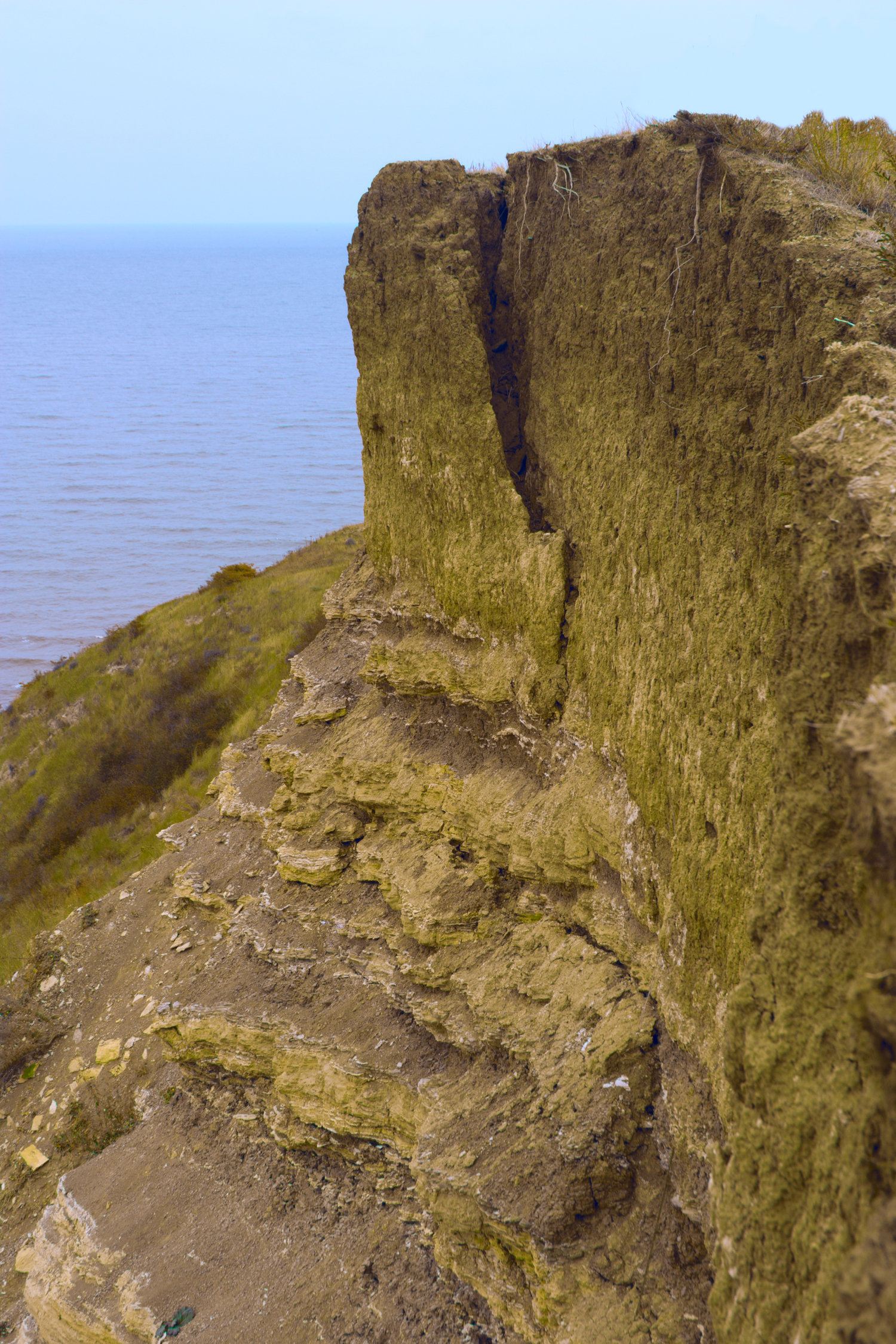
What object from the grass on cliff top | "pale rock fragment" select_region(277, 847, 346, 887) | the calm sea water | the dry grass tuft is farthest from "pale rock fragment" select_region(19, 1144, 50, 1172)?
the calm sea water

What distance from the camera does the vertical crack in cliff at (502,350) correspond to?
8164mm

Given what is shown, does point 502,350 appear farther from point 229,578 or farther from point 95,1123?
point 229,578

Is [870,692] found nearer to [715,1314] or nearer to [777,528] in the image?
[777,528]

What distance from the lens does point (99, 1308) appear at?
805 cm

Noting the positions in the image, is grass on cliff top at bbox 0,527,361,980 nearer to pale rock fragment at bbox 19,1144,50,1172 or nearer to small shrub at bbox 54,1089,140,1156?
pale rock fragment at bbox 19,1144,50,1172

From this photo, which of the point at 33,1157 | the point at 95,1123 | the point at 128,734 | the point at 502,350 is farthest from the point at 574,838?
the point at 128,734

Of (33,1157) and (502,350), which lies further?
(33,1157)

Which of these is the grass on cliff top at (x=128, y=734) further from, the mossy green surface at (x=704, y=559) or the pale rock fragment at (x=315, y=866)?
the mossy green surface at (x=704, y=559)

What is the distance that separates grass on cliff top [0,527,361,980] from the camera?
18797 millimetres

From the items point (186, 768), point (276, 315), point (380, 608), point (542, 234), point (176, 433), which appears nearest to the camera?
point (542, 234)

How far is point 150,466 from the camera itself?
60.8 m

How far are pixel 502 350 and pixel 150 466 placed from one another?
5823cm

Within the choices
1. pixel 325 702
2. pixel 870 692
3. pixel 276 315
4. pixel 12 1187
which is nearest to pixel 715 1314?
pixel 870 692

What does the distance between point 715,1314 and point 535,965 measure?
3.46 meters
